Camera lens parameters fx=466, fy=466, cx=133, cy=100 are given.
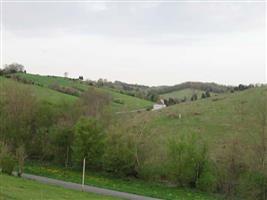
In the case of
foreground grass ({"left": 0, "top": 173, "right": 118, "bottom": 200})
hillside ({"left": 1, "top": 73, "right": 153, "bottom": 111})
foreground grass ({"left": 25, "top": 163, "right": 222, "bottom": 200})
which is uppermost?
hillside ({"left": 1, "top": 73, "right": 153, "bottom": 111})

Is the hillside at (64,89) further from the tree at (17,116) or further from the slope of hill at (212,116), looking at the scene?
the tree at (17,116)

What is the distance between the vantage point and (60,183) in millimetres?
39438

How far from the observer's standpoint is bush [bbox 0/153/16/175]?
3853cm

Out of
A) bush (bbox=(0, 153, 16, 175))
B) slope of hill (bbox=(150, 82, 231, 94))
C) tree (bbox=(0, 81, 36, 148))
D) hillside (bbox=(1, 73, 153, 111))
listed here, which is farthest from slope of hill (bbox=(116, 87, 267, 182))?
slope of hill (bbox=(150, 82, 231, 94))

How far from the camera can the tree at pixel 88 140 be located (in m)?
45.6

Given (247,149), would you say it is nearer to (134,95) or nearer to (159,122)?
(159,122)

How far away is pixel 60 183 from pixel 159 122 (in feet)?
115

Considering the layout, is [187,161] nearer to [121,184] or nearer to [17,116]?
[121,184]

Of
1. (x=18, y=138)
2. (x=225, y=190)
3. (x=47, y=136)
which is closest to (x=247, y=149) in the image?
(x=225, y=190)

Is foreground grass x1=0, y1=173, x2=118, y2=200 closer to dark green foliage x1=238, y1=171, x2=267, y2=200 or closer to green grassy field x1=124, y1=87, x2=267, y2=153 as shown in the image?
dark green foliage x1=238, y1=171, x2=267, y2=200

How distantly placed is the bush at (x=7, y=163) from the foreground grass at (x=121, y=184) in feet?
17.5

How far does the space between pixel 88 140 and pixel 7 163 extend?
907 cm

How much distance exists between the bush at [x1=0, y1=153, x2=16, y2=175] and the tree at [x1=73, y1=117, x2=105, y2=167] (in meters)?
7.99

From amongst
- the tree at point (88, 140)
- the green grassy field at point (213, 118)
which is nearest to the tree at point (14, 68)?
the green grassy field at point (213, 118)
